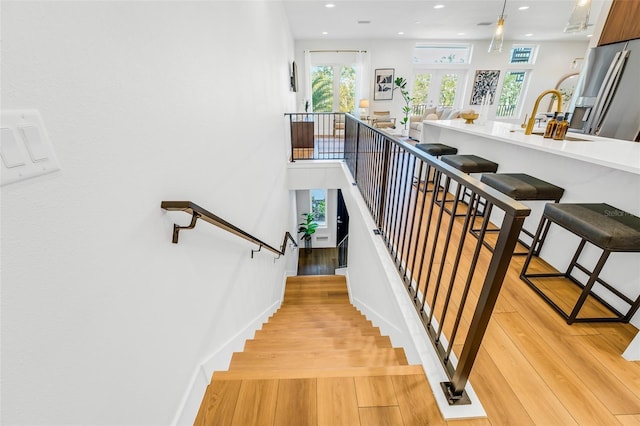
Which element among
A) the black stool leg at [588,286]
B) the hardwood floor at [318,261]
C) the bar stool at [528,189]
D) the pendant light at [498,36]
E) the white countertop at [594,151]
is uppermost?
the pendant light at [498,36]

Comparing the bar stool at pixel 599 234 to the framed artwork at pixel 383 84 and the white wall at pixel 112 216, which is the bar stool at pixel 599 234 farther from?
the framed artwork at pixel 383 84

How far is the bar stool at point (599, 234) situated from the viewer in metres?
1.33

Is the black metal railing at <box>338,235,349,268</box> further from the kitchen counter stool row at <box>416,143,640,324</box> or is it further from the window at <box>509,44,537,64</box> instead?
the window at <box>509,44,537,64</box>

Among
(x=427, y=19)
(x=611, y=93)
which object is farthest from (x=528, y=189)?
(x=427, y=19)

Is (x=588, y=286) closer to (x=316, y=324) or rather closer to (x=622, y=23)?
(x=316, y=324)

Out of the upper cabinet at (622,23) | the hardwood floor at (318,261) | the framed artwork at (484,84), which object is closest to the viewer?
the upper cabinet at (622,23)

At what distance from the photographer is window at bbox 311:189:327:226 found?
8.67 metres

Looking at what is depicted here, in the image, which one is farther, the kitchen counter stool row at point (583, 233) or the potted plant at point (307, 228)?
the potted plant at point (307, 228)

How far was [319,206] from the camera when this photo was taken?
8719 millimetres

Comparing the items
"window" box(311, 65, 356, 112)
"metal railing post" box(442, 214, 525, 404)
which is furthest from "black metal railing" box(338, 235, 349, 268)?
"metal railing post" box(442, 214, 525, 404)

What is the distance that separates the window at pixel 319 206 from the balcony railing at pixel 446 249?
494 cm

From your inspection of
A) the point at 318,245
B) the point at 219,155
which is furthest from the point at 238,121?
the point at 318,245

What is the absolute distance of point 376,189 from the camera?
2.62 meters

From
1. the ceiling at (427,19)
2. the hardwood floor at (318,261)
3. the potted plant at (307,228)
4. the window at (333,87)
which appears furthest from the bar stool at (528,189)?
the window at (333,87)
